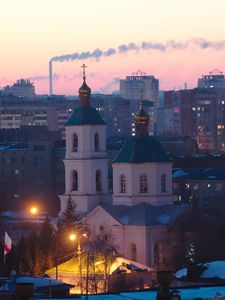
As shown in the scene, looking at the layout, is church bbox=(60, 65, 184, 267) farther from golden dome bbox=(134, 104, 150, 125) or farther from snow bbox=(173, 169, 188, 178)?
snow bbox=(173, 169, 188, 178)

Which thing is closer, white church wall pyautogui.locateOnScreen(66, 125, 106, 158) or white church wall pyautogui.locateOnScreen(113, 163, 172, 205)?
white church wall pyautogui.locateOnScreen(113, 163, 172, 205)

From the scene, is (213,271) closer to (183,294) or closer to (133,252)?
(183,294)

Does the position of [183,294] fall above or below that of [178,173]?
below

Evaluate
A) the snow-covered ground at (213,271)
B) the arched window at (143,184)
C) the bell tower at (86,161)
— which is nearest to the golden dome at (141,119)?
the bell tower at (86,161)

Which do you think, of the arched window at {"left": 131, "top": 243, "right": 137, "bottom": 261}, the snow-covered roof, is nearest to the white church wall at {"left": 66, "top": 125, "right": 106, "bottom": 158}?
the snow-covered roof

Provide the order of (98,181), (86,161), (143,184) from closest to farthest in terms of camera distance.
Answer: (143,184) < (86,161) < (98,181)

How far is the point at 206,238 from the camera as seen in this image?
224 feet

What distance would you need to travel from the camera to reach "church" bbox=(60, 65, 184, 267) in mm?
71250

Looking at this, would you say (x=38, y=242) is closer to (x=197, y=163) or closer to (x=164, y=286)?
(x=164, y=286)

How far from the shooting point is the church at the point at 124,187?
7125cm

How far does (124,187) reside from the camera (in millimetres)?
72938

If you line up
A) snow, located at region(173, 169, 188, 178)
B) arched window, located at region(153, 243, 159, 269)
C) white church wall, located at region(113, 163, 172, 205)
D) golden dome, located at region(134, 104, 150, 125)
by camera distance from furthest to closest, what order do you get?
snow, located at region(173, 169, 188, 178) → golden dome, located at region(134, 104, 150, 125) → white church wall, located at region(113, 163, 172, 205) → arched window, located at region(153, 243, 159, 269)

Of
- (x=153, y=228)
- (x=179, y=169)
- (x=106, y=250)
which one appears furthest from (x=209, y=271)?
(x=179, y=169)

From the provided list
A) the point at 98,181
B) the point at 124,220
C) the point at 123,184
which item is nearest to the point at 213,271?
the point at 124,220
